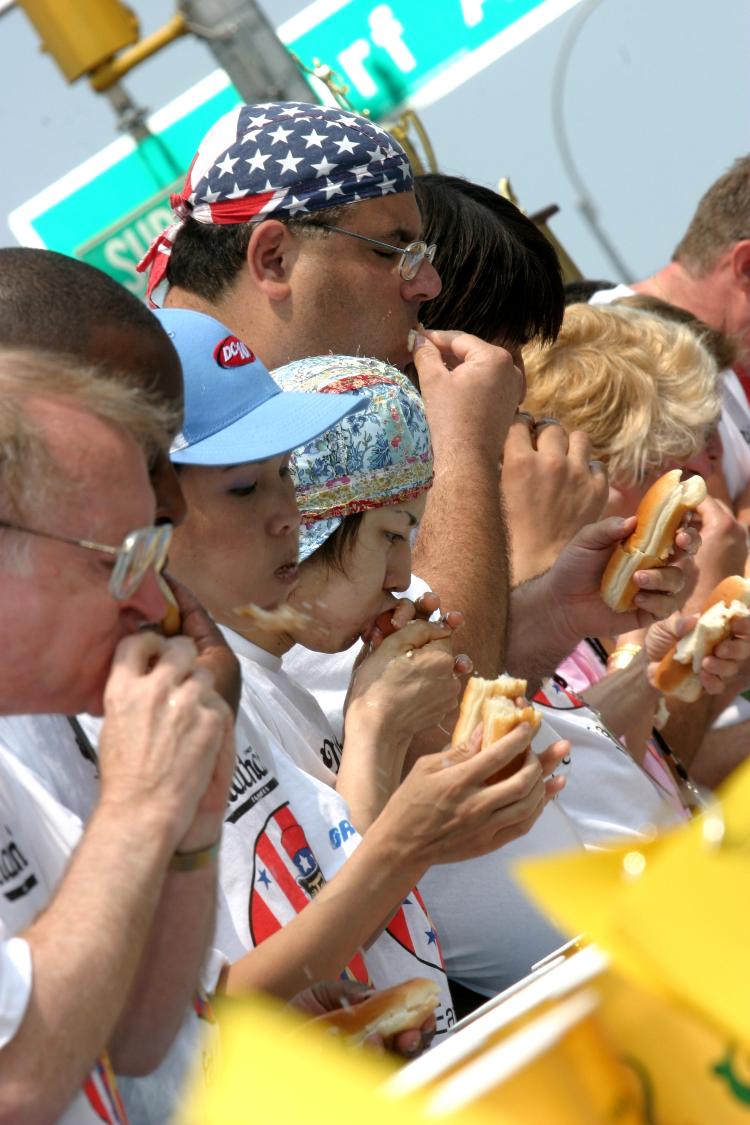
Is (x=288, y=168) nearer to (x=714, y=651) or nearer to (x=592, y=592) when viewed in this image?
(x=592, y=592)

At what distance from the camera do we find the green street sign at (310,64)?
18.9 ft

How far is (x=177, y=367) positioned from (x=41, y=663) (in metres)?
0.56

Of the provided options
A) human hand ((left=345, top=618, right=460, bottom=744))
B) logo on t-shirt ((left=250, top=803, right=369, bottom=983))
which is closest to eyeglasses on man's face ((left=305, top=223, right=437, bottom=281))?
human hand ((left=345, top=618, right=460, bottom=744))

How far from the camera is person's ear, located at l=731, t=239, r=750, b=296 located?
5.24 meters

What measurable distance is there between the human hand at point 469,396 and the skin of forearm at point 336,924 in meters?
1.15

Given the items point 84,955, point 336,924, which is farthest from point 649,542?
point 84,955

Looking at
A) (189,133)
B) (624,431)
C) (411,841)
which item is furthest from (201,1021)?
(189,133)

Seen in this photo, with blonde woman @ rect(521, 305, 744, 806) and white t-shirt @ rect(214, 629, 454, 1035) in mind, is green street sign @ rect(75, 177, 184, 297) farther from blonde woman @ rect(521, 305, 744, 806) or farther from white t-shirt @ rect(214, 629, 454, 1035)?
white t-shirt @ rect(214, 629, 454, 1035)

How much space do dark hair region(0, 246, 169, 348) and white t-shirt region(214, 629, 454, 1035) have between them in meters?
0.58

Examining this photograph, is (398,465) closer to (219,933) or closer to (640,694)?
(219,933)

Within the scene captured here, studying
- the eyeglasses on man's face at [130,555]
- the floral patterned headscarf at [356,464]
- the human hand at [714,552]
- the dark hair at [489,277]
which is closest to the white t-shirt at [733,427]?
the human hand at [714,552]

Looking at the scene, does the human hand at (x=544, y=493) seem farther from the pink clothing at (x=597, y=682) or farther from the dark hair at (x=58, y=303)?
the dark hair at (x=58, y=303)

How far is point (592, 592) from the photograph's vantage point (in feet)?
10.0

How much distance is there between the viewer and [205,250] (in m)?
2.97
